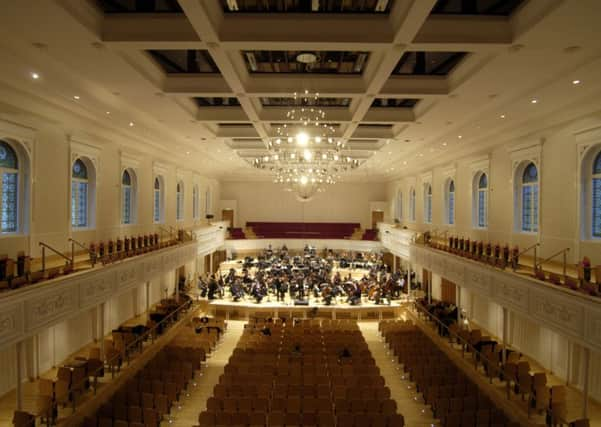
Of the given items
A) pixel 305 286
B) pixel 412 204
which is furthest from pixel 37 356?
pixel 412 204

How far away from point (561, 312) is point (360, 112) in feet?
25.6

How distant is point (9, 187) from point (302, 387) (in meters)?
9.13

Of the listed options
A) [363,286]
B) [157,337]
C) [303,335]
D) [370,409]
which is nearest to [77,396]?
[157,337]

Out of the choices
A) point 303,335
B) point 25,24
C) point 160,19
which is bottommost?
point 303,335

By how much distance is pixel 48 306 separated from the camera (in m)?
9.32

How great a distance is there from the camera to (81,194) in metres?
15.0

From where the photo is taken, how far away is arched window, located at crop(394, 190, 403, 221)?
3262 centimetres

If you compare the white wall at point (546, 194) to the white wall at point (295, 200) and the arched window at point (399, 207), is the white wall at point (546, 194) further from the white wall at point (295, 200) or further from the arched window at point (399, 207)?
the white wall at point (295, 200)

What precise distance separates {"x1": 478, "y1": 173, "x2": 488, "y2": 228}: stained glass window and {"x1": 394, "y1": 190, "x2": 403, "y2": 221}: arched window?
43.4ft

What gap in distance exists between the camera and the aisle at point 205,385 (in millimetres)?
10898

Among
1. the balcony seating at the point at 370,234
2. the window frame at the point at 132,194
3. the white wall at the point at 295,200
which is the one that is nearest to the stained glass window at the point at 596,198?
the window frame at the point at 132,194

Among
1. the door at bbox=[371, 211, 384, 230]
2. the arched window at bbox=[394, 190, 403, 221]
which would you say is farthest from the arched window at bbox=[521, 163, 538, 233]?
the door at bbox=[371, 211, 384, 230]

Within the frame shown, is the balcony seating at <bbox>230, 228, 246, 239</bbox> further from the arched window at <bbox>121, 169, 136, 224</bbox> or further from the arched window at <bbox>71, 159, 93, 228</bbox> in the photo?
the arched window at <bbox>71, 159, 93, 228</bbox>

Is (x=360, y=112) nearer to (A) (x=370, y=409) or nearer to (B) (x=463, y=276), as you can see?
(B) (x=463, y=276)
